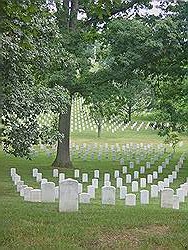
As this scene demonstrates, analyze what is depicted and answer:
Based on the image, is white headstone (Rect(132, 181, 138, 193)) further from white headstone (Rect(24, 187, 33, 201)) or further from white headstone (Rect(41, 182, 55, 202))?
white headstone (Rect(41, 182, 55, 202))

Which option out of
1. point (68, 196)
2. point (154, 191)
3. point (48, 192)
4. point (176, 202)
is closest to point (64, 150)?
point (154, 191)

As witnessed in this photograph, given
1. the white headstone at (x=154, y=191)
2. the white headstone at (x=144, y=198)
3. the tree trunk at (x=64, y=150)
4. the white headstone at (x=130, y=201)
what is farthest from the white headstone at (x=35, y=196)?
the tree trunk at (x=64, y=150)

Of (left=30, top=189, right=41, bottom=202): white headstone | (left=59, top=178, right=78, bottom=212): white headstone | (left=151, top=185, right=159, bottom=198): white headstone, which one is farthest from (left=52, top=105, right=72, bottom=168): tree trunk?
(left=59, top=178, right=78, bottom=212): white headstone

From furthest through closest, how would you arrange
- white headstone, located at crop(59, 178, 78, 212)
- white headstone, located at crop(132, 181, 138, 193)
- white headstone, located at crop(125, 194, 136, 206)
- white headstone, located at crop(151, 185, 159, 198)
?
white headstone, located at crop(132, 181, 138, 193), white headstone, located at crop(151, 185, 159, 198), white headstone, located at crop(125, 194, 136, 206), white headstone, located at crop(59, 178, 78, 212)

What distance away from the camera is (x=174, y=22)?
19.4 metres

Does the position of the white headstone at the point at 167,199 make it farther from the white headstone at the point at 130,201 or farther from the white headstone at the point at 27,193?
the white headstone at the point at 27,193

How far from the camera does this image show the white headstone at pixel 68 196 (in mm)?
10398

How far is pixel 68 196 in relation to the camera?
10469 millimetres

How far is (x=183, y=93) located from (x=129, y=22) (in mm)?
4796

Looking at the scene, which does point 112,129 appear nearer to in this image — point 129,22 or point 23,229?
point 129,22

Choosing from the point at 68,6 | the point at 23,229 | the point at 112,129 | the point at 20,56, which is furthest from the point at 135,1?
the point at 112,129

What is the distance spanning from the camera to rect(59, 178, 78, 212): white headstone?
1040 cm

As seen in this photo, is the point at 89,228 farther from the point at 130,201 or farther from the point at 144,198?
the point at 144,198

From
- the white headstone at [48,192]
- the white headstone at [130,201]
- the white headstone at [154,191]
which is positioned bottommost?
the white headstone at [154,191]
